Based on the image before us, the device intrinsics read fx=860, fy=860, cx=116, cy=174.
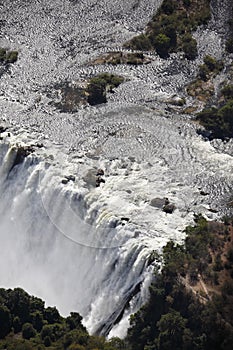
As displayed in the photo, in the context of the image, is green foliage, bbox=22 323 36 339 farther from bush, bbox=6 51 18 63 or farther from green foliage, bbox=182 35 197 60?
green foliage, bbox=182 35 197 60

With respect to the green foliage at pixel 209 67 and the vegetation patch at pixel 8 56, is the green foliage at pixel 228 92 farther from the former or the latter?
the vegetation patch at pixel 8 56

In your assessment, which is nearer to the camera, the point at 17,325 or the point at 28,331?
the point at 28,331

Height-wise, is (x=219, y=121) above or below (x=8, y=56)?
below

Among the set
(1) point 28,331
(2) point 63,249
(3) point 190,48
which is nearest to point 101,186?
(2) point 63,249

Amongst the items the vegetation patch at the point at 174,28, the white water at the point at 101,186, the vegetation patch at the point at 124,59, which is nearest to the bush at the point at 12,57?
the white water at the point at 101,186

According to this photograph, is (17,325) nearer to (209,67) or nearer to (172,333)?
(172,333)

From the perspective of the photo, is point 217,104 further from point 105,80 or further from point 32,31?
point 32,31
